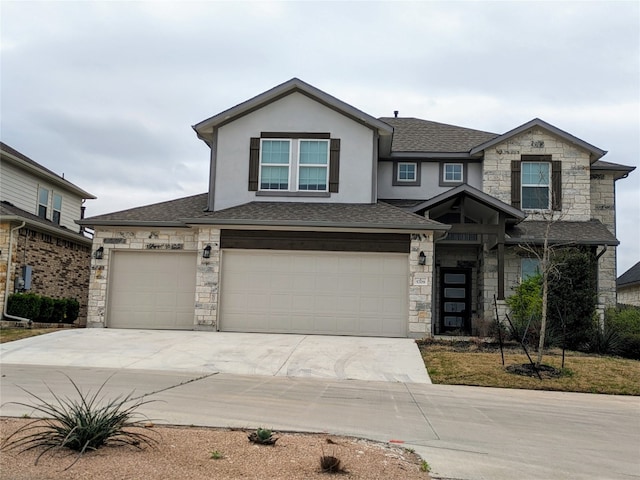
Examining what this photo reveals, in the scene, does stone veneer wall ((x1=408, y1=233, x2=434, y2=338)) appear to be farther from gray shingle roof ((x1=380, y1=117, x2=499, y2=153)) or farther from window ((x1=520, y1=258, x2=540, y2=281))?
gray shingle roof ((x1=380, y1=117, x2=499, y2=153))

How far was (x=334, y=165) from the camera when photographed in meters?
19.1

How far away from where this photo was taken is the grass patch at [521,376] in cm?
1152

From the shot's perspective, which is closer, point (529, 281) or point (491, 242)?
point (529, 281)

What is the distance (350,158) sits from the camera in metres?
19.2

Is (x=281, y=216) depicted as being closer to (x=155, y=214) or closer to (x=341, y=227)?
(x=341, y=227)

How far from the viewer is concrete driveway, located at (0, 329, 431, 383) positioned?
1265 centimetres

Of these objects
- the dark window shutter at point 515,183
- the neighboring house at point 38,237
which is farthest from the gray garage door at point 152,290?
the dark window shutter at point 515,183

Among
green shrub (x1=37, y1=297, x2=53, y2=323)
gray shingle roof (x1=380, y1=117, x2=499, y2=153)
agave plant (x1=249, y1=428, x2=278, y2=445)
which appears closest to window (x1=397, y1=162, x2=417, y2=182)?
gray shingle roof (x1=380, y1=117, x2=499, y2=153)

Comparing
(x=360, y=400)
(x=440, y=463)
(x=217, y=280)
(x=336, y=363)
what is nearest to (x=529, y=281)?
(x=336, y=363)

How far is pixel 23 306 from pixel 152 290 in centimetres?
398

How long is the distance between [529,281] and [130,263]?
11.5 metres

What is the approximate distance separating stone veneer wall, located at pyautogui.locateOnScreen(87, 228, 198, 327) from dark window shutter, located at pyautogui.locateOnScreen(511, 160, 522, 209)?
10.4 meters

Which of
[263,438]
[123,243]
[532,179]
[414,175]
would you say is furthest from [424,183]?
[263,438]

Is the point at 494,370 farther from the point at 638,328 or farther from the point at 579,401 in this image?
the point at 638,328
